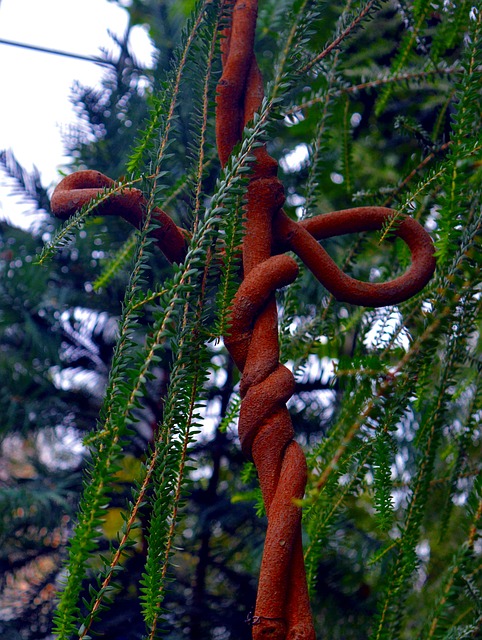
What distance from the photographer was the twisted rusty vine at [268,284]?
0.28 metres

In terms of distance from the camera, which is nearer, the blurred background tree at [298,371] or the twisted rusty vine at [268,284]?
the twisted rusty vine at [268,284]

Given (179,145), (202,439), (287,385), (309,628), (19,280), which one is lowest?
(309,628)

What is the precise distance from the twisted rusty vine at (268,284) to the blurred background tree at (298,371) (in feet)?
0.09

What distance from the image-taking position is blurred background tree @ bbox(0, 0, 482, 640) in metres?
0.41

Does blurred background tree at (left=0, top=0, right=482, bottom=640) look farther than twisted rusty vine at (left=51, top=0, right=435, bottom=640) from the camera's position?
Yes

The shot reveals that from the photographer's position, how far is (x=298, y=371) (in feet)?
1.65

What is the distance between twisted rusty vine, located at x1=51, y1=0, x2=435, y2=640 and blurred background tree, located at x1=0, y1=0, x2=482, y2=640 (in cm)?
3

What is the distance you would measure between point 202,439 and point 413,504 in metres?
0.37

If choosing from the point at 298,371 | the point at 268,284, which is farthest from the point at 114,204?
the point at 298,371

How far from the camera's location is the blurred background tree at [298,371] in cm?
41

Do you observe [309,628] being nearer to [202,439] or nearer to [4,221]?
[202,439]

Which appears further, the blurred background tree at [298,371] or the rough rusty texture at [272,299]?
the blurred background tree at [298,371]

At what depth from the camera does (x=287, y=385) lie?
31 cm

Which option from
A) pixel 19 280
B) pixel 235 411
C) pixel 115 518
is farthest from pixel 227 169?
pixel 115 518
